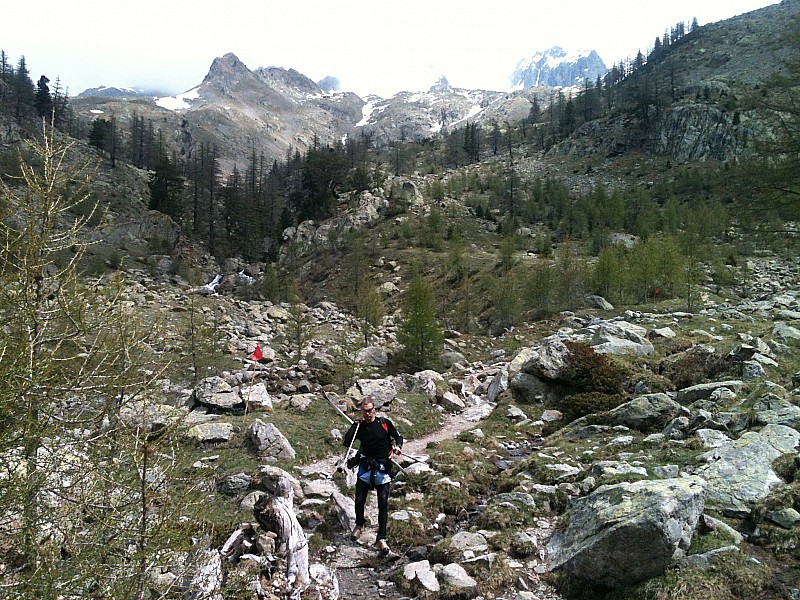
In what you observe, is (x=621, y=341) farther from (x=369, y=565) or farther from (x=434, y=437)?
(x=369, y=565)

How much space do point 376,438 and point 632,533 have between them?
15.5 feet

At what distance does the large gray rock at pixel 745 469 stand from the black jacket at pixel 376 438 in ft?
18.9

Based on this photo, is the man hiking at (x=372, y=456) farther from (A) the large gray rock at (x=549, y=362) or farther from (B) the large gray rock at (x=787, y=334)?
(B) the large gray rock at (x=787, y=334)

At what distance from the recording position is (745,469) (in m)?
7.75

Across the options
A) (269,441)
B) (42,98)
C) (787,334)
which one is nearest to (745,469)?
(269,441)

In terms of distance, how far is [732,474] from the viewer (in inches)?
305

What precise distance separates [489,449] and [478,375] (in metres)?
10.9

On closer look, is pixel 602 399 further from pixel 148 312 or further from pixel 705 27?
pixel 705 27

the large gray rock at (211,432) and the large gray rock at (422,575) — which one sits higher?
the large gray rock at (422,575)

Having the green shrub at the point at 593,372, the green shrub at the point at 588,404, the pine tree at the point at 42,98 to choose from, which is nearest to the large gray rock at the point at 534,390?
the green shrub at the point at 593,372

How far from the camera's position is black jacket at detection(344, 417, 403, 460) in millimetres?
8680

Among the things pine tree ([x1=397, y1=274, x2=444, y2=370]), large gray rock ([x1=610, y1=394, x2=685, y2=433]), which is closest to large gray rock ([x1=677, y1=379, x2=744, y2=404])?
large gray rock ([x1=610, y1=394, x2=685, y2=433])

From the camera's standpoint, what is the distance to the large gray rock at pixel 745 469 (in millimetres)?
7125

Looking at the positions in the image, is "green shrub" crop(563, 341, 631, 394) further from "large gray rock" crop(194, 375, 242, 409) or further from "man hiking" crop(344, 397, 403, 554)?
"large gray rock" crop(194, 375, 242, 409)
